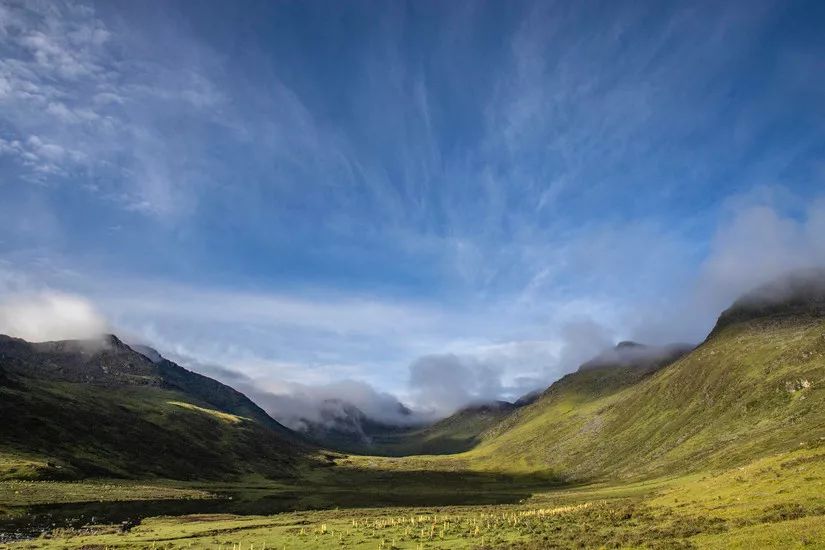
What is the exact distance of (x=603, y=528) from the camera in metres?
53.7

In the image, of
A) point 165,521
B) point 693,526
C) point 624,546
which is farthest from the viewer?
point 165,521

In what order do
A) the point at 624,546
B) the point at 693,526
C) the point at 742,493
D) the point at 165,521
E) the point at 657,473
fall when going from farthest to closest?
the point at 657,473, the point at 165,521, the point at 742,493, the point at 693,526, the point at 624,546

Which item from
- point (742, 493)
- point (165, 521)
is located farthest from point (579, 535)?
point (165, 521)

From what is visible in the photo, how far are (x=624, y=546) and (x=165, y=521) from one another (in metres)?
72.5

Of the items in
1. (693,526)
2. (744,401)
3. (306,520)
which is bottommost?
(306,520)

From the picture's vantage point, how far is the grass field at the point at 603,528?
129ft

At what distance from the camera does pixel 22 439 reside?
180m

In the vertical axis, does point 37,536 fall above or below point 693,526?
below

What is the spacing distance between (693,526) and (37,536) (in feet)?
253

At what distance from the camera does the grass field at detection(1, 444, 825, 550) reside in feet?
→ 129

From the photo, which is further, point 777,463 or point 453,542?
point 777,463

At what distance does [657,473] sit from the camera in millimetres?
152375

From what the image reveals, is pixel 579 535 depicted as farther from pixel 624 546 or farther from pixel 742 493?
pixel 742 493

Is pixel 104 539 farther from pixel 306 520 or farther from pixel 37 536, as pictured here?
pixel 306 520
